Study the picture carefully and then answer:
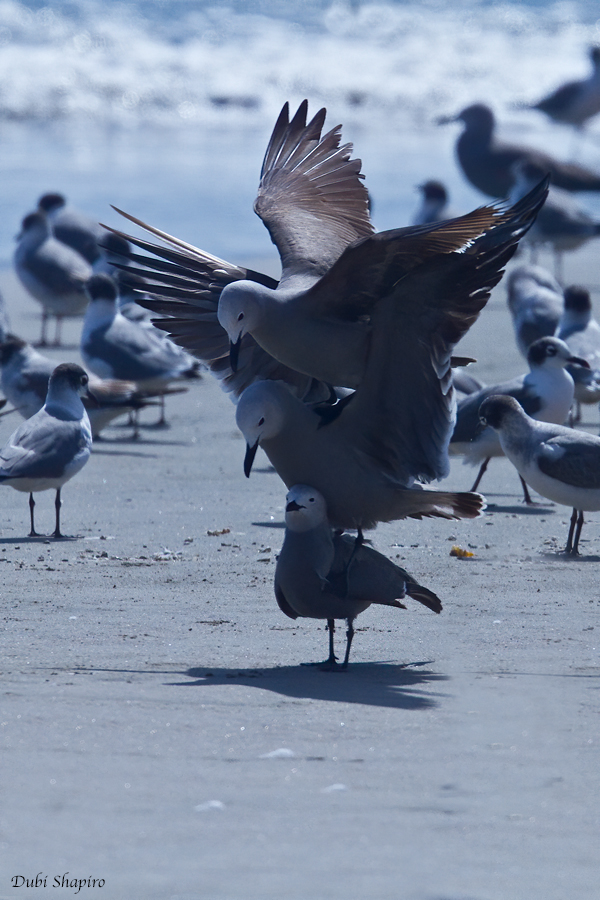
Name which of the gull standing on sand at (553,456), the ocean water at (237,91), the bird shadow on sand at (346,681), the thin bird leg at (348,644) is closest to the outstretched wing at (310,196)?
the gull standing on sand at (553,456)

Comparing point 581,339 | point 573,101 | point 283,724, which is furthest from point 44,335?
point 573,101

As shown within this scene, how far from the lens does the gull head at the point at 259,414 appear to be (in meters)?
4.46

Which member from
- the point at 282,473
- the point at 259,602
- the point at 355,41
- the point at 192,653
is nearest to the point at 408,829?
the point at 192,653

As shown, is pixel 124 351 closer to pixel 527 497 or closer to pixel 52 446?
pixel 52 446

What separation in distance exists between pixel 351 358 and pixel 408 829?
213 centimetres

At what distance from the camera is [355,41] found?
37.4 meters

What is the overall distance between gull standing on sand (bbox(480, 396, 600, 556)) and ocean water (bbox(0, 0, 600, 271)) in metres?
8.71

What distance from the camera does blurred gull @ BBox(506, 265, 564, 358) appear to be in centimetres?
1042

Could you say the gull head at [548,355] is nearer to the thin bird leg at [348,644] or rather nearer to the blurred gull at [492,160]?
the thin bird leg at [348,644]

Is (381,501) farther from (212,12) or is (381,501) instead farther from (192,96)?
(212,12)

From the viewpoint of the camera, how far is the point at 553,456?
21.0 feet

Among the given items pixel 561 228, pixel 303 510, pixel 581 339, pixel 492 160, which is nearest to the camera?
pixel 303 510

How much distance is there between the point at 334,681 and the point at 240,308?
1.37 metres
